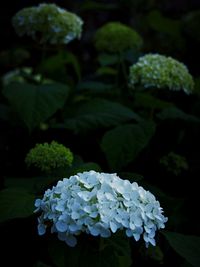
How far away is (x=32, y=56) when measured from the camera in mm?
6160

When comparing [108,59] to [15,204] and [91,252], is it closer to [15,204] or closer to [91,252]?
[15,204]

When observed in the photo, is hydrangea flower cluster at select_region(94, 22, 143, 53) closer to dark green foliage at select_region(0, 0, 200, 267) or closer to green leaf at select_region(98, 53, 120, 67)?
dark green foliage at select_region(0, 0, 200, 267)

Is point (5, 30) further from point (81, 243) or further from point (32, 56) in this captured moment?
point (81, 243)

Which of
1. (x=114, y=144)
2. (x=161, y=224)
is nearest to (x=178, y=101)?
(x=114, y=144)

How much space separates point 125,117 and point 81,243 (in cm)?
112

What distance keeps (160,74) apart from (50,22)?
0.74m

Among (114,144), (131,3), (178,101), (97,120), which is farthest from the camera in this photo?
(131,3)

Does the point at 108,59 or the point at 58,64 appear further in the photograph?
the point at 108,59

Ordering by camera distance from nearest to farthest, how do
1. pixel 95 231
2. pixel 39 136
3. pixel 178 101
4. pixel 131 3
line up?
1. pixel 95 231
2. pixel 39 136
3. pixel 178 101
4. pixel 131 3

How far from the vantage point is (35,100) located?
2.71 metres

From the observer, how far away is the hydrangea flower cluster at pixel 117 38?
132 inches

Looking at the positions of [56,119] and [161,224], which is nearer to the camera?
[161,224]

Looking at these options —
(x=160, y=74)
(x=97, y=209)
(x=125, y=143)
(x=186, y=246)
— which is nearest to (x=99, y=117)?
(x=125, y=143)

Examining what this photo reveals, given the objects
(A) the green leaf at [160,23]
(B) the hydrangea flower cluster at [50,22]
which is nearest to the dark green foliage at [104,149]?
(B) the hydrangea flower cluster at [50,22]
